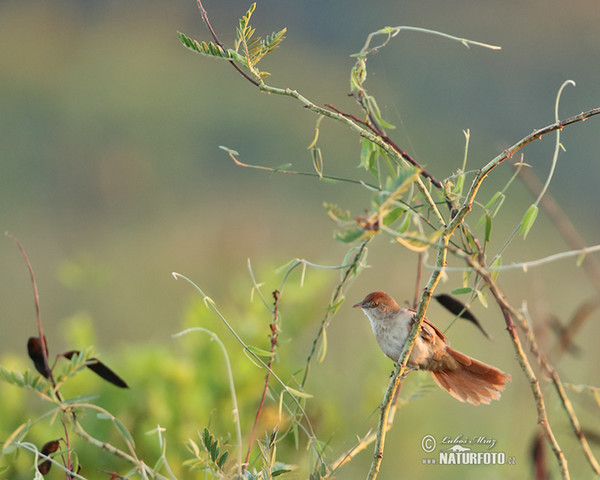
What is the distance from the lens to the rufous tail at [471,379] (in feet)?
1.97

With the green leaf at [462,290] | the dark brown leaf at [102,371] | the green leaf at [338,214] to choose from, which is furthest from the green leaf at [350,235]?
the dark brown leaf at [102,371]

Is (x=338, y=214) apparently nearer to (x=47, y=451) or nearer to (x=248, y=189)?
A: (x=47, y=451)

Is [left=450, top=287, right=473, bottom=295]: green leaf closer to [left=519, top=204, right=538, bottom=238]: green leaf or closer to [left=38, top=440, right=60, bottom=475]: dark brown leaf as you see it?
[left=519, top=204, right=538, bottom=238]: green leaf

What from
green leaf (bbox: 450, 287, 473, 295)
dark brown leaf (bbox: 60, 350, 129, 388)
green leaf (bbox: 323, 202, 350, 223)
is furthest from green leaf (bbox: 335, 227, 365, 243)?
dark brown leaf (bbox: 60, 350, 129, 388)

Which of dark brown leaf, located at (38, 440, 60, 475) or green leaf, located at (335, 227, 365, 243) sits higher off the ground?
green leaf, located at (335, 227, 365, 243)

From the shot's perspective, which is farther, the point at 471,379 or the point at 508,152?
the point at 471,379

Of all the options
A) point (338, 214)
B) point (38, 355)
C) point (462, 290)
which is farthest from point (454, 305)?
point (38, 355)

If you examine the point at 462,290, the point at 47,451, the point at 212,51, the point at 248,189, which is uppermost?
the point at 248,189

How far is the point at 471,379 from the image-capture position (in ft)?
2.01

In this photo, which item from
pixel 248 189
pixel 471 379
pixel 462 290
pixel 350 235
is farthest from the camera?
pixel 248 189

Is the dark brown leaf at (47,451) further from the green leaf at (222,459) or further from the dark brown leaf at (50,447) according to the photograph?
the green leaf at (222,459)

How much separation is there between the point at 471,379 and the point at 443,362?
0.08 ft

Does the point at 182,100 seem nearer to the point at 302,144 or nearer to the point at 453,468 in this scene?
the point at 302,144

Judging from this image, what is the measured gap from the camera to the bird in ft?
1.98
